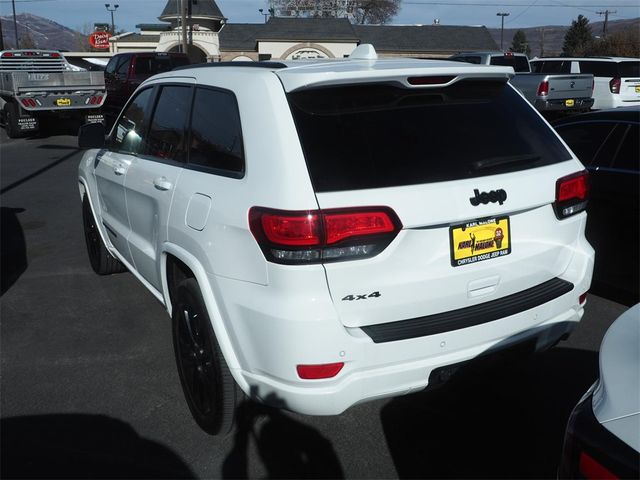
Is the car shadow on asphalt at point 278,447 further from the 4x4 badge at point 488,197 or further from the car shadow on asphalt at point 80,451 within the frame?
the 4x4 badge at point 488,197

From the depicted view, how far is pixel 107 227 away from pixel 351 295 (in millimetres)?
3022

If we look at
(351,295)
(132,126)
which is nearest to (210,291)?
(351,295)

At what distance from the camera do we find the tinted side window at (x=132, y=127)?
13.7 feet

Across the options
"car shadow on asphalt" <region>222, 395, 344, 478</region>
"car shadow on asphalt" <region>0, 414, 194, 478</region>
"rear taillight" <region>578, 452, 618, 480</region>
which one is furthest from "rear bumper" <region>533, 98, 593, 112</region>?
"rear taillight" <region>578, 452, 618, 480</region>

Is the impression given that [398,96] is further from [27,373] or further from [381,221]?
Result: [27,373]

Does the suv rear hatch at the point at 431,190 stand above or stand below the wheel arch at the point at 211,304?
above

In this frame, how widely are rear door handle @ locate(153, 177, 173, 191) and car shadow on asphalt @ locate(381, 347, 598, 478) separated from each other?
173cm

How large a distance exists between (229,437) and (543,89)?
46.6 feet

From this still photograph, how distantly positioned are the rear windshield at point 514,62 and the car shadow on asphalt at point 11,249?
15.9 meters

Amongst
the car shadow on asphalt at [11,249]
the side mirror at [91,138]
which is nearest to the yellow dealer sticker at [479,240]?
the side mirror at [91,138]

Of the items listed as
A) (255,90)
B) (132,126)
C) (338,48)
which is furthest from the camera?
(338,48)

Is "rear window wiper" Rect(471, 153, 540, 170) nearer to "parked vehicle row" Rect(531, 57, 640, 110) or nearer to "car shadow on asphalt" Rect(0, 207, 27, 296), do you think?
"car shadow on asphalt" Rect(0, 207, 27, 296)

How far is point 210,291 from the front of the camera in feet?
9.43

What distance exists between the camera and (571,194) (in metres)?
3.12
